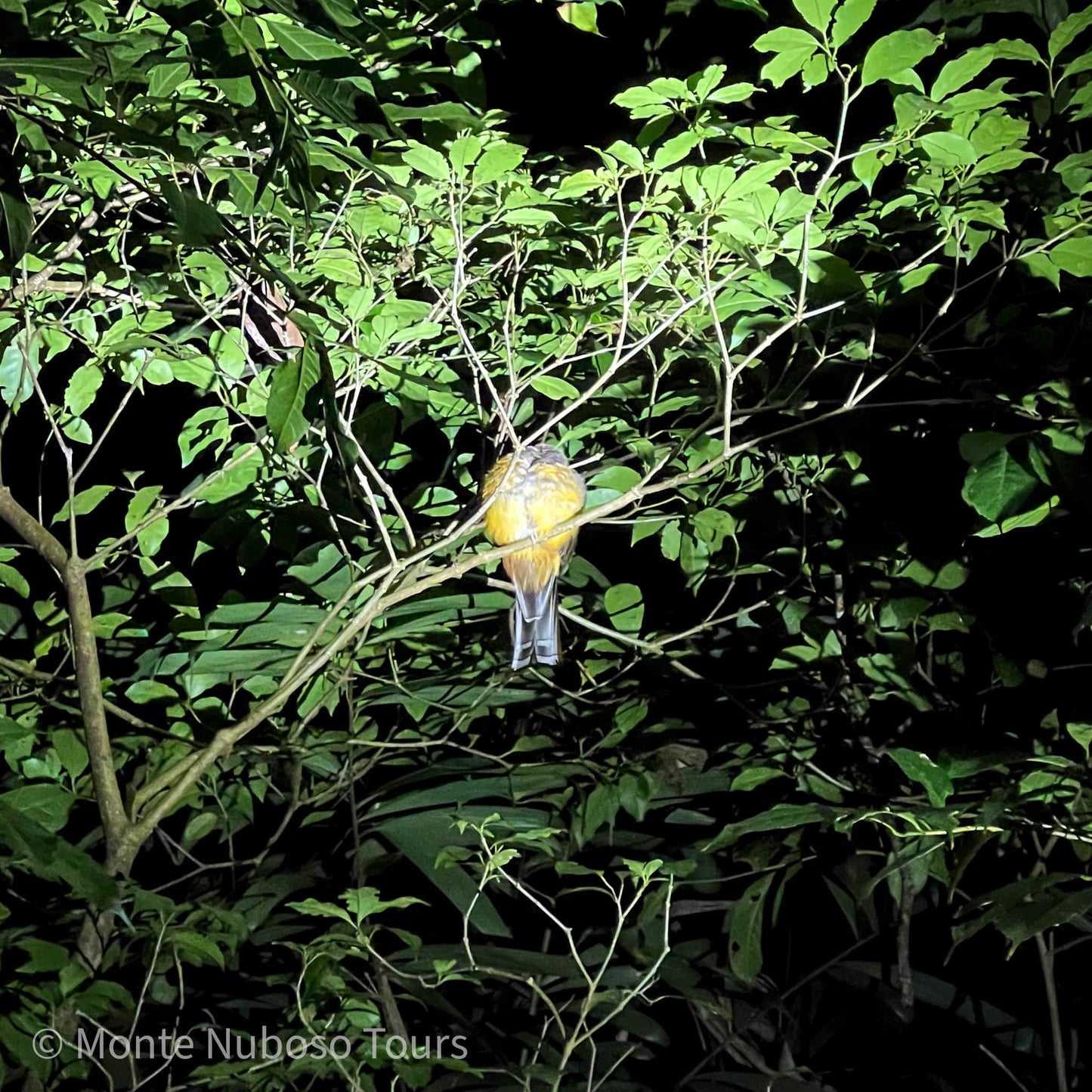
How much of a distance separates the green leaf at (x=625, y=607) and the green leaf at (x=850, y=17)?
875 mm

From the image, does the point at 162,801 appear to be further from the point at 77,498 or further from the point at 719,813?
the point at 719,813

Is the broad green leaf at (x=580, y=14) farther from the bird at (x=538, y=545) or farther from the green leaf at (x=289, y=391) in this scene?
the green leaf at (x=289, y=391)

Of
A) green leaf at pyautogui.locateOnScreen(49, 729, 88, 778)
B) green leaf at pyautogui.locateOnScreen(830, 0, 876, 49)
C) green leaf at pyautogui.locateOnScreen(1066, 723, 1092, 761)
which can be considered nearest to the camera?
green leaf at pyautogui.locateOnScreen(830, 0, 876, 49)

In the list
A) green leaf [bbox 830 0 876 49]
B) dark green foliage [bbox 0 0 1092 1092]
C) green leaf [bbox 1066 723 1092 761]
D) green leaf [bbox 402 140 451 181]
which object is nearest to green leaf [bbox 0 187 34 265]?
dark green foliage [bbox 0 0 1092 1092]

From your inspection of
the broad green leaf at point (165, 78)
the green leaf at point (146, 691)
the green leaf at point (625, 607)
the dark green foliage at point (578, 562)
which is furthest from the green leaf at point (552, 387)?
the green leaf at point (146, 691)

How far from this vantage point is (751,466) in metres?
1.87

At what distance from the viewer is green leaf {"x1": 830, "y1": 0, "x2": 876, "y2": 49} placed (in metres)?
1.08

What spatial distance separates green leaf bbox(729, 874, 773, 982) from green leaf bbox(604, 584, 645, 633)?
435 millimetres

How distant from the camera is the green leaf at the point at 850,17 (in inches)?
42.4

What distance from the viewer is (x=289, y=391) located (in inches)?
32.2

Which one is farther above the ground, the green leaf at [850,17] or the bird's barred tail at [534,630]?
the green leaf at [850,17]

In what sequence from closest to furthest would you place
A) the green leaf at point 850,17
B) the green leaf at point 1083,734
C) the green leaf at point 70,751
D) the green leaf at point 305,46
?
the green leaf at point 305,46 → the green leaf at point 850,17 → the green leaf at point 1083,734 → the green leaf at point 70,751

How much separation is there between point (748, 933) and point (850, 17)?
1.21m

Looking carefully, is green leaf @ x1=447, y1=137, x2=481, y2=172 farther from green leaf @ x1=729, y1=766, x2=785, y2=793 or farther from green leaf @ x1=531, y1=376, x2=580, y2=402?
green leaf @ x1=729, y1=766, x2=785, y2=793
